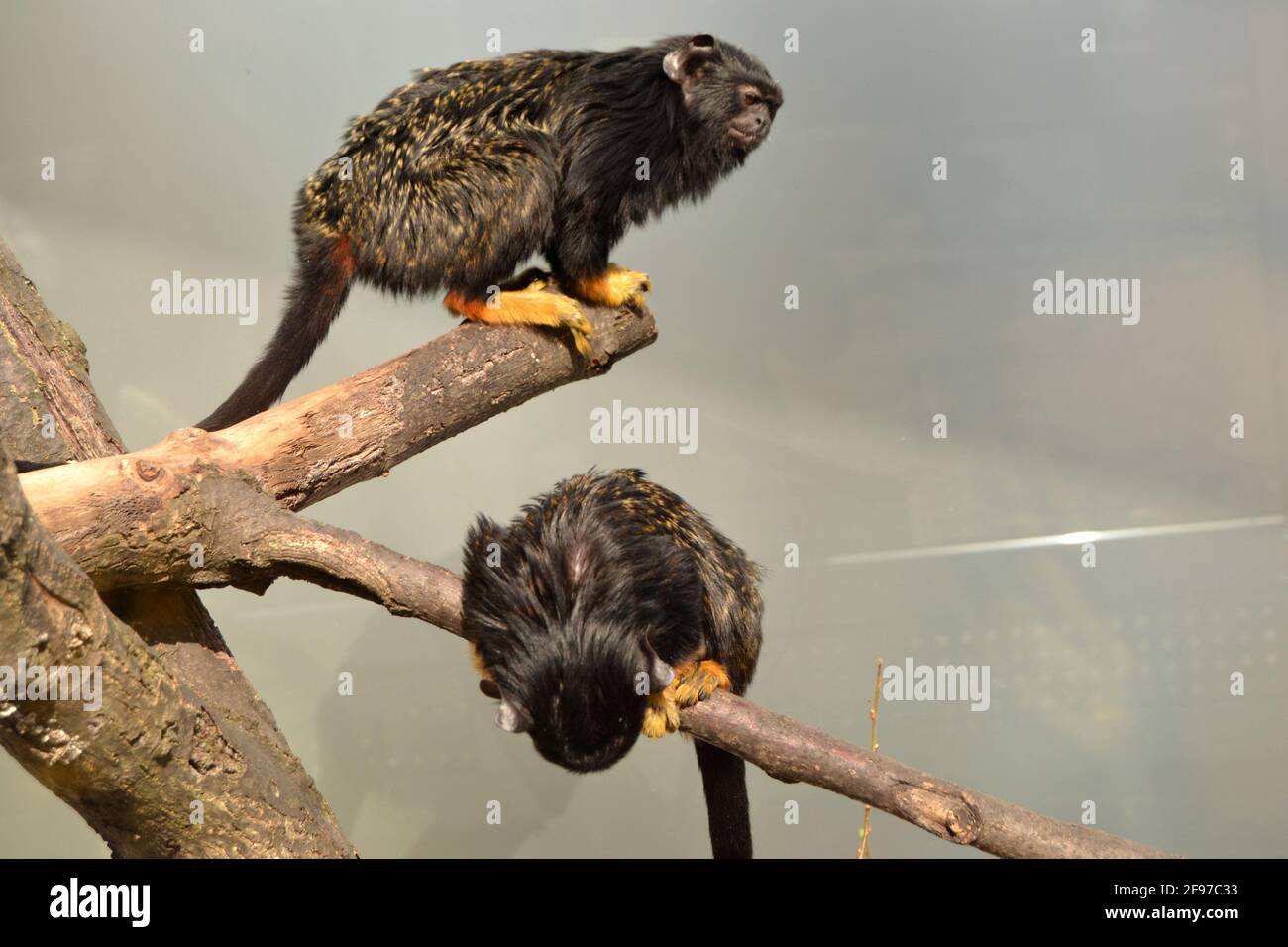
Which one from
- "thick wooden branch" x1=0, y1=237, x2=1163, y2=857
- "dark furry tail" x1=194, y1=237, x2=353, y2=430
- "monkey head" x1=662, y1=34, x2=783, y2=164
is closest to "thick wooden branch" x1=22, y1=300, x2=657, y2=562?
"thick wooden branch" x1=0, y1=237, x2=1163, y2=857

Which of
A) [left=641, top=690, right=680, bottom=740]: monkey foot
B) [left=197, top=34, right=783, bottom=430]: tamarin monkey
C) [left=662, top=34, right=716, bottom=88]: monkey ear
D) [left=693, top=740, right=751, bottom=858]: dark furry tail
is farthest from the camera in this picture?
[left=662, top=34, right=716, bottom=88]: monkey ear

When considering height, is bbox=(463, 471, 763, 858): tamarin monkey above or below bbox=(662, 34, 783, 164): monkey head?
below

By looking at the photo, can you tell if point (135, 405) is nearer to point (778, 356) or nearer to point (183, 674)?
point (183, 674)

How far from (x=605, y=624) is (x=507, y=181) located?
47.7 inches

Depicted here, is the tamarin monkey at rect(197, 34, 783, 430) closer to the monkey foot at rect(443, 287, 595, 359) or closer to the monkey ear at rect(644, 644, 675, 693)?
the monkey foot at rect(443, 287, 595, 359)

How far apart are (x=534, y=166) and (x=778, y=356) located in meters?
1.59

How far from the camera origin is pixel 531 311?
2.76 metres

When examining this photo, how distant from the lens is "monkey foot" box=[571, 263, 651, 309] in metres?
2.84

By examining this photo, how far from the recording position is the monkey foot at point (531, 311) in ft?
9.03

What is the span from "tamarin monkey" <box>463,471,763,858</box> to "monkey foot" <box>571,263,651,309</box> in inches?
20.4

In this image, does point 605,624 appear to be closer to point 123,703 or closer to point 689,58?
point 123,703

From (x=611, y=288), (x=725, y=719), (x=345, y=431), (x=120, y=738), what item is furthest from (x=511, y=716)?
(x=611, y=288)

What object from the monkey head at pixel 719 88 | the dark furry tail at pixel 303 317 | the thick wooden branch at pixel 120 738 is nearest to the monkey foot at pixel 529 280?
the dark furry tail at pixel 303 317
